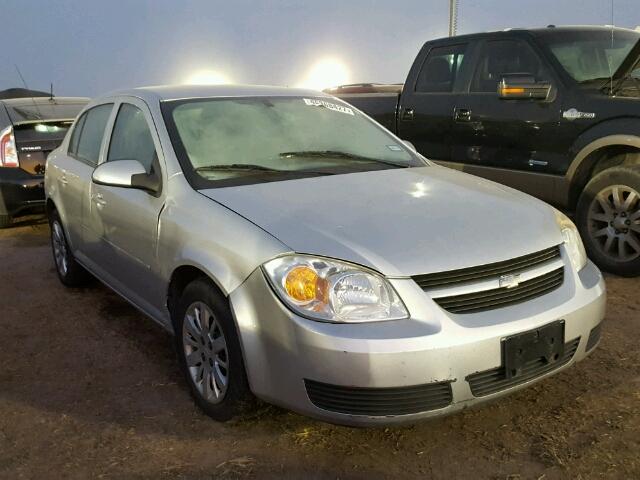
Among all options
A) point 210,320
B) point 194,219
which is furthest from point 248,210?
point 210,320

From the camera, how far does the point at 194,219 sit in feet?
9.27

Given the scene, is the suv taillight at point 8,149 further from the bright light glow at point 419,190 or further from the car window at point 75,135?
the bright light glow at point 419,190

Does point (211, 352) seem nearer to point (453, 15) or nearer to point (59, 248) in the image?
point (59, 248)

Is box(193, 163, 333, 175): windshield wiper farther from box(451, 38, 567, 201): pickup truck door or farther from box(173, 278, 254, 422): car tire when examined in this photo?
box(451, 38, 567, 201): pickup truck door

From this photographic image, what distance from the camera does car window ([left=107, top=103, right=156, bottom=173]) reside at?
340cm

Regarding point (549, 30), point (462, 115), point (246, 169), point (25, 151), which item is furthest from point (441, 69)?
point (25, 151)

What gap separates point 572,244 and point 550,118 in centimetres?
245

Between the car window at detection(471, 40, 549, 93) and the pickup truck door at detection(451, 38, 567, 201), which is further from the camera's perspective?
the car window at detection(471, 40, 549, 93)

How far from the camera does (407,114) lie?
6223 millimetres

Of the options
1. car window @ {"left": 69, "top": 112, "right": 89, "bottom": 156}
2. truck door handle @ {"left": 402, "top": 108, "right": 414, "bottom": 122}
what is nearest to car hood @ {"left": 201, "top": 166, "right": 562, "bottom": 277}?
car window @ {"left": 69, "top": 112, "right": 89, "bottom": 156}

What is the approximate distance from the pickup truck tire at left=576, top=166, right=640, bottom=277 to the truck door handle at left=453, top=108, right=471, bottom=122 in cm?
129

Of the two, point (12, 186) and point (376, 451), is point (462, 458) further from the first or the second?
point (12, 186)

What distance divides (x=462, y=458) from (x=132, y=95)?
2786 mm

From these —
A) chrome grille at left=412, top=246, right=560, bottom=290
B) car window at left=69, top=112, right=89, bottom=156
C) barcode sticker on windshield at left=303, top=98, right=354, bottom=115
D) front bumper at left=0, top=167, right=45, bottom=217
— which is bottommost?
front bumper at left=0, top=167, right=45, bottom=217
